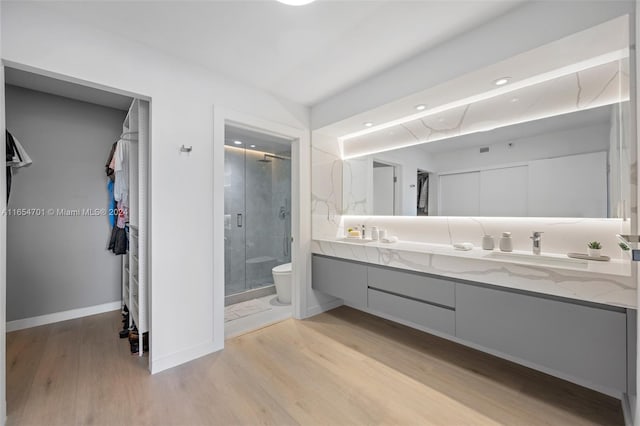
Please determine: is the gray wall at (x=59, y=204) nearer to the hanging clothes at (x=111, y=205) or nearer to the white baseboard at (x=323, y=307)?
the hanging clothes at (x=111, y=205)

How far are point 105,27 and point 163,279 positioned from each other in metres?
1.83

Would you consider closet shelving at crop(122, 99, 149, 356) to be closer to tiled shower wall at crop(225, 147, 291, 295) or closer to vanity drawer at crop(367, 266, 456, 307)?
tiled shower wall at crop(225, 147, 291, 295)

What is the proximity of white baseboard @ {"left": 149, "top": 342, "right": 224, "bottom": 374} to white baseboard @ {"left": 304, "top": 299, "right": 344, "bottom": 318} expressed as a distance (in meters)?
1.09

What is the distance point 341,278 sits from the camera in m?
2.96

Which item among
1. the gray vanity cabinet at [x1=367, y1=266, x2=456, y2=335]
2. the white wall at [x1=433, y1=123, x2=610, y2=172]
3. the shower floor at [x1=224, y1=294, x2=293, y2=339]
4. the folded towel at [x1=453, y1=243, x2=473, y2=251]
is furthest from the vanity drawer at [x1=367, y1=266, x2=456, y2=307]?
the shower floor at [x1=224, y1=294, x2=293, y2=339]

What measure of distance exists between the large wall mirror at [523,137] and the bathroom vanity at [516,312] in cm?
66

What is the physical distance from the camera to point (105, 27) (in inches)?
75.3

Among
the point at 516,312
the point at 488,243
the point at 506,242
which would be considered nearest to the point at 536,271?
the point at 516,312

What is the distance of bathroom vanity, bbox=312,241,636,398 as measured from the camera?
1488 mm

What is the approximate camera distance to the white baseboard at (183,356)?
2127mm

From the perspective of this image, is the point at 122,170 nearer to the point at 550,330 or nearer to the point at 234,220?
the point at 234,220

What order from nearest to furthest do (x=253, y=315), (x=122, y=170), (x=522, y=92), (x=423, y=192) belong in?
(x=522, y=92) < (x=122, y=170) < (x=423, y=192) < (x=253, y=315)

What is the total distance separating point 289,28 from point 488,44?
4.35ft

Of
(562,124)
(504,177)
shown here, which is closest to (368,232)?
(504,177)
